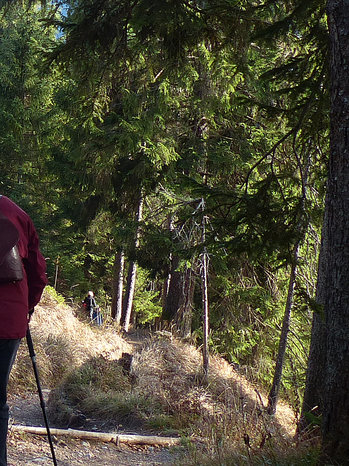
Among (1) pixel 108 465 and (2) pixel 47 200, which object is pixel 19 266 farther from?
(2) pixel 47 200

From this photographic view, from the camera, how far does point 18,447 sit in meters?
5.38

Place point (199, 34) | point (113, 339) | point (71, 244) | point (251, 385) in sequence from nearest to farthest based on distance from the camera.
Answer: point (199, 34), point (251, 385), point (113, 339), point (71, 244)

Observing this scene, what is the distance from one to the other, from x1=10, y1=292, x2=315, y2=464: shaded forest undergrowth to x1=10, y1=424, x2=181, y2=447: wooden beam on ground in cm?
27

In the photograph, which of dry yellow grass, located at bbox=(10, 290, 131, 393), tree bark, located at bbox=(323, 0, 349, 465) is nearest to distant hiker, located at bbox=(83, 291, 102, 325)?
dry yellow grass, located at bbox=(10, 290, 131, 393)

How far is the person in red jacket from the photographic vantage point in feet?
11.9

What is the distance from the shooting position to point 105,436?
6.21 metres

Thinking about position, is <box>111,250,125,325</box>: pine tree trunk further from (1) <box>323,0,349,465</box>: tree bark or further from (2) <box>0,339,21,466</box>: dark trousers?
(1) <box>323,0,349,465</box>: tree bark

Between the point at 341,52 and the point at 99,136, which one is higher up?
the point at 99,136

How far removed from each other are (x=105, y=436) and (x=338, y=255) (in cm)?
379

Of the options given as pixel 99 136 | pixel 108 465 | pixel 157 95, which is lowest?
pixel 108 465

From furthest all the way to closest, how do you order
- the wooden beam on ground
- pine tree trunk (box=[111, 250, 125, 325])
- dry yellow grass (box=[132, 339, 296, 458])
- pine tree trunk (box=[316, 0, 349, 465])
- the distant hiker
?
pine tree trunk (box=[111, 250, 125, 325]) < the distant hiker < the wooden beam on ground < dry yellow grass (box=[132, 339, 296, 458]) < pine tree trunk (box=[316, 0, 349, 465])

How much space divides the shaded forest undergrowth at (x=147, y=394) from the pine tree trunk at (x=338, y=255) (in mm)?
348

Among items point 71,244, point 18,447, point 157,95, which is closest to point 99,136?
point 157,95

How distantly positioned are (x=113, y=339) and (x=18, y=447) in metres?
8.15
